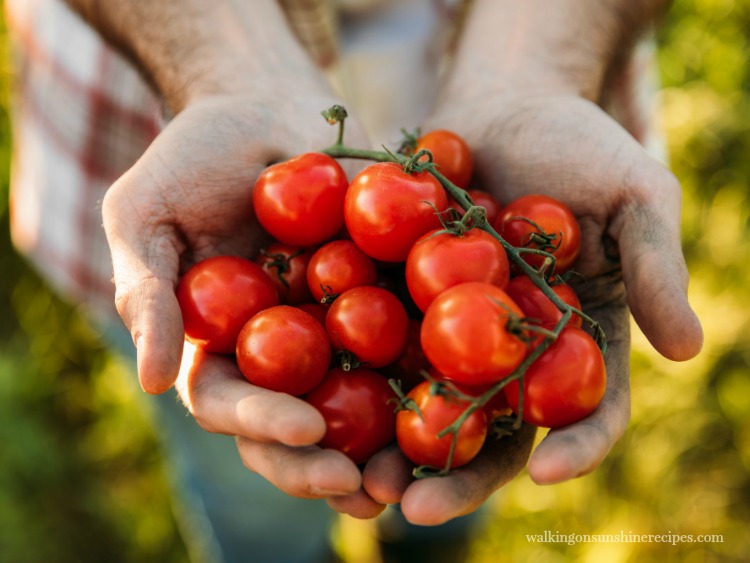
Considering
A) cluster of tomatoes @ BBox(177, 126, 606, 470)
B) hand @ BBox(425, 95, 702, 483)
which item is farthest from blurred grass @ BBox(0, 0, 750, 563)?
cluster of tomatoes @ BBox(177, 126, 606, 470)

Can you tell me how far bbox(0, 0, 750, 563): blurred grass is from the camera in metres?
3.96

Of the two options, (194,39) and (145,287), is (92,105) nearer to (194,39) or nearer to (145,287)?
(194,39)

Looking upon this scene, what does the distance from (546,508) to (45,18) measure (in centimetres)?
340

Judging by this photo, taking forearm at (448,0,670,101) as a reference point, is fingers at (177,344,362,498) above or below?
below

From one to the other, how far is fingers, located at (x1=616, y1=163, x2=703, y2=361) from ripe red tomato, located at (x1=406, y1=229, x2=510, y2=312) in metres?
0.45

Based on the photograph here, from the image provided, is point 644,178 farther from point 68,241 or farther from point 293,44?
point 68,241

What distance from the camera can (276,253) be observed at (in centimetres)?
250

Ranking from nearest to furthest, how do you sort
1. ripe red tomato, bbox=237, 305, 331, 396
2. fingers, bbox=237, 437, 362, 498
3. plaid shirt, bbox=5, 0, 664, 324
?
fingers, bbox=237, 437, 362, 498 → ripe red tomato, bbox=237, 305, 331, 396 → plaid shirt, bbox=5, 0, 664, 324

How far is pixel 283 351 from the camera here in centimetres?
201

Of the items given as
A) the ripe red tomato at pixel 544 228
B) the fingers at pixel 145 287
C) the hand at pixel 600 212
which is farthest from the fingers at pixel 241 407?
the ripe red tomato at pixel 544 228

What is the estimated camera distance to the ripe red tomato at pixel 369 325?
2.09 metres

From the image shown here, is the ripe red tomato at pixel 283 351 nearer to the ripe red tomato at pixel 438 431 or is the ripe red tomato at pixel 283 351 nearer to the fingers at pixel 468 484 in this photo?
the ripe red tomato at pixel 438 431

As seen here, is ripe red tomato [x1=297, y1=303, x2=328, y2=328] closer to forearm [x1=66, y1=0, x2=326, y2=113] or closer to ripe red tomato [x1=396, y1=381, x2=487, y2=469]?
ripe red tomato [x1=396, y1=381, x2=487, y2=469]

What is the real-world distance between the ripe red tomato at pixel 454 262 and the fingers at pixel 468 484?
17.3 inches
